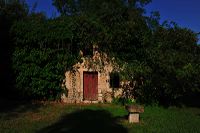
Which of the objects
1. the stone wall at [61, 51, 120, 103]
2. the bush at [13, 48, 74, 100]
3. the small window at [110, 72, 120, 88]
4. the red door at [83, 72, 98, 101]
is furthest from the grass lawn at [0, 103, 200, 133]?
the small window at [110, 72, 120, 88]

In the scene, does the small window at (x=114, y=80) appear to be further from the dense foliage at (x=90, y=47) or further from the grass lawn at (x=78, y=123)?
the grass lawn at (x=78, y=123)

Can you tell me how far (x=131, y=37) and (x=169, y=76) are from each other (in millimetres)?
3631

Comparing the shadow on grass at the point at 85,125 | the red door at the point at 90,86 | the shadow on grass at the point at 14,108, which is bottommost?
the shadow on grass at the point at 85,125

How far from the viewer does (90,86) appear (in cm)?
2548

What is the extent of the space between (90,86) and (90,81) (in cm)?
34

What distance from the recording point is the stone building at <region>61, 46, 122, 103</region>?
24953mm

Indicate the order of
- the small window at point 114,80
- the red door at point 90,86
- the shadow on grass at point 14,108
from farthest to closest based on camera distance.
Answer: the red door at point 90,86
the small window at point 114,80
the shadow on grass at point 14,108

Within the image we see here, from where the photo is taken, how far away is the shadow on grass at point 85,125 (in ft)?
43.5

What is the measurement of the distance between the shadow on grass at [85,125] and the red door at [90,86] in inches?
312

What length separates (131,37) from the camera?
80.2ft

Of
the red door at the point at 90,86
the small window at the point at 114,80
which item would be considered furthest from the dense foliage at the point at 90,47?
the red door at the point at 90,86

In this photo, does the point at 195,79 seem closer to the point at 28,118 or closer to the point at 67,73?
the point at 67,73

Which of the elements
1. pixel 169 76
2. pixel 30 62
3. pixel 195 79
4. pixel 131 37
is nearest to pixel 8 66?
pixel 30 62

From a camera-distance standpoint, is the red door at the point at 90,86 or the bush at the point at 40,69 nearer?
the bush at the point at 40,69
